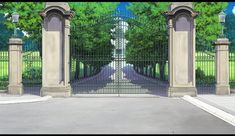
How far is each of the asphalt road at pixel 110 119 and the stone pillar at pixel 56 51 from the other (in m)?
4.65

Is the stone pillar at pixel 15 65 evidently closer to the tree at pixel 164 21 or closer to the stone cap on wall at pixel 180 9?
the stone cap on wall at pixel 180 9

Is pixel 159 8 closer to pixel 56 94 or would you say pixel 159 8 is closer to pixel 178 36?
pixel 178 36

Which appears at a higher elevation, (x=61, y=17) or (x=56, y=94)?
(x=61, y=17)

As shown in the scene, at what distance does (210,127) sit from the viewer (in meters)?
11.3

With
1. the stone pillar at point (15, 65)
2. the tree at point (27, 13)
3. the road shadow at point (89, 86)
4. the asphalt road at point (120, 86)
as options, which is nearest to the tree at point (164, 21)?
the asphalt road at point (120, 86)

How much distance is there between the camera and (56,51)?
869 inches

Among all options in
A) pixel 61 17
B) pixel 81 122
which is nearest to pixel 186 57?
pixel 61 17

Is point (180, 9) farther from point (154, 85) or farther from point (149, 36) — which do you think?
point (154, 85)

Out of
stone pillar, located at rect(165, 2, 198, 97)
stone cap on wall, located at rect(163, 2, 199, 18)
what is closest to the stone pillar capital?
stone pillar, located at rect(165, 2, 198, 97)

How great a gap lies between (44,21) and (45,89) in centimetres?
350

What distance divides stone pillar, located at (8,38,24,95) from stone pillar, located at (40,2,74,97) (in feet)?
4.86

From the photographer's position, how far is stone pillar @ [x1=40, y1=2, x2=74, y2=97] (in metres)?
21.9

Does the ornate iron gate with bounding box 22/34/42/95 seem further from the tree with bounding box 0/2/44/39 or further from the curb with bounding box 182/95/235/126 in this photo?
the curb with bounding box 182/95/235/126

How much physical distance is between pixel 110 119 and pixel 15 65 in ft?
35.8
